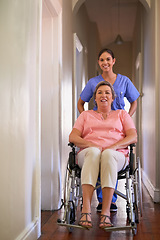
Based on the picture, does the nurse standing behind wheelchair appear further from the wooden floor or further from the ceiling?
the ceiling

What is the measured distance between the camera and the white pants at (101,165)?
238cm

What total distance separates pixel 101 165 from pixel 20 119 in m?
0.70

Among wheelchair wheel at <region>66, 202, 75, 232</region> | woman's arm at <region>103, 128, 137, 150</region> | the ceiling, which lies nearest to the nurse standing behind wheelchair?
woman's arm at <region>103, 128, 137, 150</region>

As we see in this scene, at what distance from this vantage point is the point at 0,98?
1633 millimetres

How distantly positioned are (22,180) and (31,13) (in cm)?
106

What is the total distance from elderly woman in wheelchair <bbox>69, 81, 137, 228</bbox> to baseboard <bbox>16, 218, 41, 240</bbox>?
11.9 inches

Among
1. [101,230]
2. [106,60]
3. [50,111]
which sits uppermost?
[106,60]

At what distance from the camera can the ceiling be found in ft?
22.4

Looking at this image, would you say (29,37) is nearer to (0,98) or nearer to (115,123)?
(0,98)

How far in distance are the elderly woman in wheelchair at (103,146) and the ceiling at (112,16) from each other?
3960 mm

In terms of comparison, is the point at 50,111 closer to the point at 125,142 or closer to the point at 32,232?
the point at 125,142

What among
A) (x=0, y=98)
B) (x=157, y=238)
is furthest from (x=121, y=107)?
(x=0, y=98)

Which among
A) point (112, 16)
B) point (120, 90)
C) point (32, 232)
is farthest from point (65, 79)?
point (112, 16)

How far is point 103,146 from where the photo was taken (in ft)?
8.83
